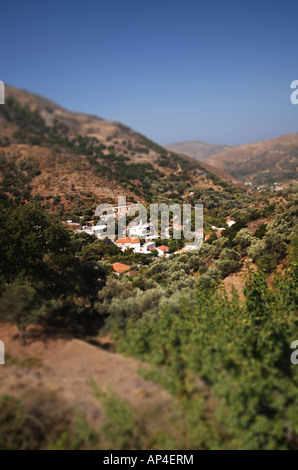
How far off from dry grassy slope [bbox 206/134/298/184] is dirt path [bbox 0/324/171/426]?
123 metres

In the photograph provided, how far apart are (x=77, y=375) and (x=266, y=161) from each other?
173425mm

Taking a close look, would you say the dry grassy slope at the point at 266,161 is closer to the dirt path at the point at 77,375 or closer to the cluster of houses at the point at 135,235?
the cluster of houses at the point at 135,235

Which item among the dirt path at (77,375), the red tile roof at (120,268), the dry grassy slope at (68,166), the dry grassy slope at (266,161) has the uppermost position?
the dry grassy slope at (266,161)

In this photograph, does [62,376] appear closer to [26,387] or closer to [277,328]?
[26,387]

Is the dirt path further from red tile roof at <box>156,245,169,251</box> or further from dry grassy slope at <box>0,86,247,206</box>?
dry grassy slope at <box>0,86,247,206</box>

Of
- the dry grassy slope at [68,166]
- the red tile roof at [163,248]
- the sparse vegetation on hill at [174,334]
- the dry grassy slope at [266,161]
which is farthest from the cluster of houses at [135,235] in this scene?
the dry grassy slope at [266,161]

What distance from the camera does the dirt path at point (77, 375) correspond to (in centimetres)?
759

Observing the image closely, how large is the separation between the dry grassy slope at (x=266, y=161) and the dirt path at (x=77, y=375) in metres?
123

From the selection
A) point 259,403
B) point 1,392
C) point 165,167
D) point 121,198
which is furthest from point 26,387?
point 165,167

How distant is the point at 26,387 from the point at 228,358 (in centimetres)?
595

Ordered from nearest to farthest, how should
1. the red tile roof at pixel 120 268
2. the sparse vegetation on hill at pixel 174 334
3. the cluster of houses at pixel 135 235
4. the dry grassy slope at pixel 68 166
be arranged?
the sparse vegetation on hill at pixel 174 334
the red tile roof at pixel 120 268
the cluster of houses at pixel 135 235
the dry grassy slope at pixel 68 166

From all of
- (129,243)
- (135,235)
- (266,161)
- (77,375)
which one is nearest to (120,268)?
(129,243)

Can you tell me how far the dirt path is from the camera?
759 cm

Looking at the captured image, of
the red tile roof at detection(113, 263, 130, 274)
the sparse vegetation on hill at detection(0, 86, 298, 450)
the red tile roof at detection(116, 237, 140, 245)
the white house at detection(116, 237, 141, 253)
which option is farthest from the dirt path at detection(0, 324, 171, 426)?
the red tile roof at detection(116, 237, 140, 245)
